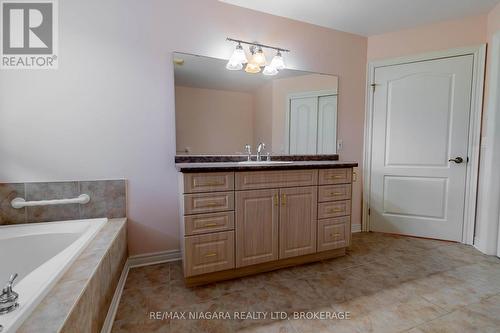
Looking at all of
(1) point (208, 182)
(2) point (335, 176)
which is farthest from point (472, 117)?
(1) point (208, 182)

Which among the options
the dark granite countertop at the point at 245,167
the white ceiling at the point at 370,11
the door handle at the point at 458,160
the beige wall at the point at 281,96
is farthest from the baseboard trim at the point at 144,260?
the door handle at the point at 458,160

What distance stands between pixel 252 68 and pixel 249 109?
0.39 m

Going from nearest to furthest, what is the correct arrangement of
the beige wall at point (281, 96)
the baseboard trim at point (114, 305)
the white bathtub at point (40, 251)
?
the white bathtub at point (40, 251) < the baseboard trim at point (114, 305) < the beige wall at point (281, 96)

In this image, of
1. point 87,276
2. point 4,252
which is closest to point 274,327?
point 87,276

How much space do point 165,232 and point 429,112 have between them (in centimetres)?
297

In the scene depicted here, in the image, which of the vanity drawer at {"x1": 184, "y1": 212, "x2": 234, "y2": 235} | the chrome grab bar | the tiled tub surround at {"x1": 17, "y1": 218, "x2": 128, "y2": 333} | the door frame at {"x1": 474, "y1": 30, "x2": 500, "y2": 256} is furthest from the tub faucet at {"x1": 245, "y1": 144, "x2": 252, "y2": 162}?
the door frame at {"x1": 474, "y1": 30, "x2": 500, "y2": 256}

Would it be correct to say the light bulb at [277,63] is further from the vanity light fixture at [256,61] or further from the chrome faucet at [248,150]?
the chrome faucet at [248,150]

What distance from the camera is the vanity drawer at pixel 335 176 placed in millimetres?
2113

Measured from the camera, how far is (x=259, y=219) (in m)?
1.88

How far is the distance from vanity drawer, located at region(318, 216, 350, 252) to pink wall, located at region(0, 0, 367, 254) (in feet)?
4.17

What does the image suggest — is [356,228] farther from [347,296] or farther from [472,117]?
[472,117]

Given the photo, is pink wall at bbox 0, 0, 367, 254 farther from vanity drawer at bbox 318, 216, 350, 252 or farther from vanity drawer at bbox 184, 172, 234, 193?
vanity drawer at bbox 318, 216, 350, 252

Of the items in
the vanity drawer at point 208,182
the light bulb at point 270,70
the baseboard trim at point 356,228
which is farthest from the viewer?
the baseboard trim at point 356,228

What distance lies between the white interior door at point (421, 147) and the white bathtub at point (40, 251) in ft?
9.59
